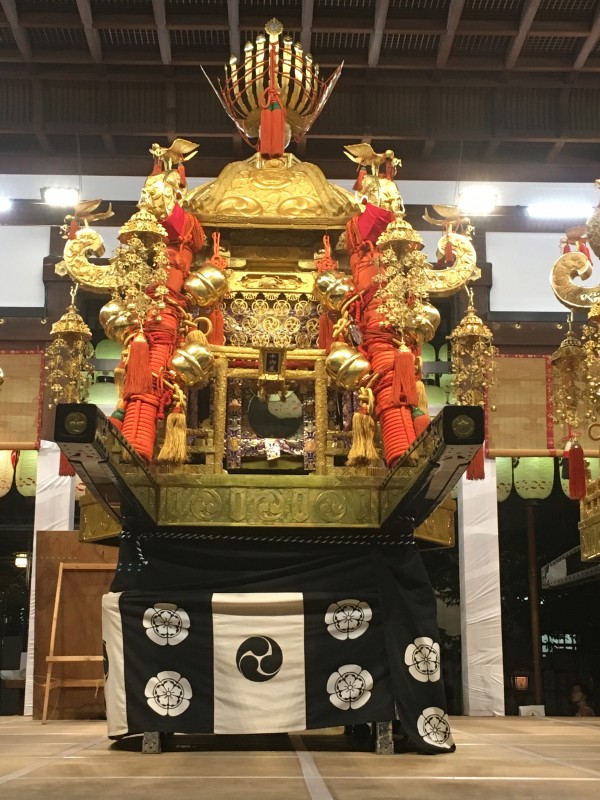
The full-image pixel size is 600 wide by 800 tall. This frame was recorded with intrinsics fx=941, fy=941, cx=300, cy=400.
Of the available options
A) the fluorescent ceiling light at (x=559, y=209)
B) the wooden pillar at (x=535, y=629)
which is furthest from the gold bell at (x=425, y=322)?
the wooden pillar at (x=535, y=629)

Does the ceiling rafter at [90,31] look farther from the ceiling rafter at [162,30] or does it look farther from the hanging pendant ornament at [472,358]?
the hanging pendant ornament at [472,358]

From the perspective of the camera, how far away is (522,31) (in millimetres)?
7137

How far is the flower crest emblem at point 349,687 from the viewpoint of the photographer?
4.20m

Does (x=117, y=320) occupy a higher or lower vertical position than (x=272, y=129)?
lower

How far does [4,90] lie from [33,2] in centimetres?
113

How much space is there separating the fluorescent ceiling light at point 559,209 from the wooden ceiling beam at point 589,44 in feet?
5.72

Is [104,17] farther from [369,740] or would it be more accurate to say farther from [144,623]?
[369,740]

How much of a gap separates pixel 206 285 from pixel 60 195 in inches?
170

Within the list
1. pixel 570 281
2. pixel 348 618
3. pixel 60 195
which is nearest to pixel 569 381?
pixel 570 281

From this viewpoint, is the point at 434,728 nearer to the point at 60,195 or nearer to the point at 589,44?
the point at 589,44

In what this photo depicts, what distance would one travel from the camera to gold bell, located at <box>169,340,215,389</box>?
501cm

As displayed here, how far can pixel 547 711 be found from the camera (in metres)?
11.3

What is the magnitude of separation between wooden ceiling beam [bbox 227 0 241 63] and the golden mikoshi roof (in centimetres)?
156

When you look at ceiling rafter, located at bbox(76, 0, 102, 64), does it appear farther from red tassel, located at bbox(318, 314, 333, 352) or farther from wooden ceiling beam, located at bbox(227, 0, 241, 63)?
red tassel, located at bbox(318, 314, 333, 352)
